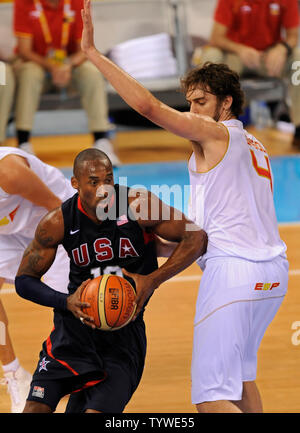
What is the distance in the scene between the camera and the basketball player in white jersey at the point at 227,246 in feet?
10.6

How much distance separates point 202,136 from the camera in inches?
129

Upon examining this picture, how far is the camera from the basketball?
3.22 m

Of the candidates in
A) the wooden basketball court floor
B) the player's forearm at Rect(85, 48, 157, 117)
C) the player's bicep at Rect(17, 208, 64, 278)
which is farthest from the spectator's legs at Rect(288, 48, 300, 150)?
the player's bicep at Rect(17, 208, 64, 278)

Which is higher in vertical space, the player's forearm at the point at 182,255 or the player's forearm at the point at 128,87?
the player's forearm at the point at 128,87

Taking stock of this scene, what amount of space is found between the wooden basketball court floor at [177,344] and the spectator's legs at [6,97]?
358cm

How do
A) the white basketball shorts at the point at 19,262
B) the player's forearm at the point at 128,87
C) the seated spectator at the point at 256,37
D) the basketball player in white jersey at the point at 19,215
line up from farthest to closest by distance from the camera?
the seated spectator at the point at 256,37 → the white basketball shorts at the point at 19,262 → the basketball player in white jersey at the point at 19,215 → the player's forearm at the point at 128,87

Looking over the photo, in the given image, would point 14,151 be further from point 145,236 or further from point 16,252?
point 145,236

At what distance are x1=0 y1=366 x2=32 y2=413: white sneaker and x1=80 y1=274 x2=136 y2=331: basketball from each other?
3.46ft

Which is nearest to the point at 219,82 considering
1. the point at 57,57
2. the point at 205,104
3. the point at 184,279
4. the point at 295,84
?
the point at 205,104

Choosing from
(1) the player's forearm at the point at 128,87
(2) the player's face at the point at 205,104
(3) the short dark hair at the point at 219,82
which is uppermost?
(1) the player's forearm at the point at 128,87

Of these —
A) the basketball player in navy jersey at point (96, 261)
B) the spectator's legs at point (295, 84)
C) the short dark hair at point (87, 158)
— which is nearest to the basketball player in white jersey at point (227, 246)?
the basketball player in navy jersey at point (96, 261)

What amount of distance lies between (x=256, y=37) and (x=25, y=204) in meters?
6.43

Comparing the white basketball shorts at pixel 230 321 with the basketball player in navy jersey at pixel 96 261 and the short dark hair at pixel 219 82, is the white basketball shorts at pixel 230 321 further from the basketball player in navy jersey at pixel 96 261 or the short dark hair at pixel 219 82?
the short dark hair at pixel 219 82
